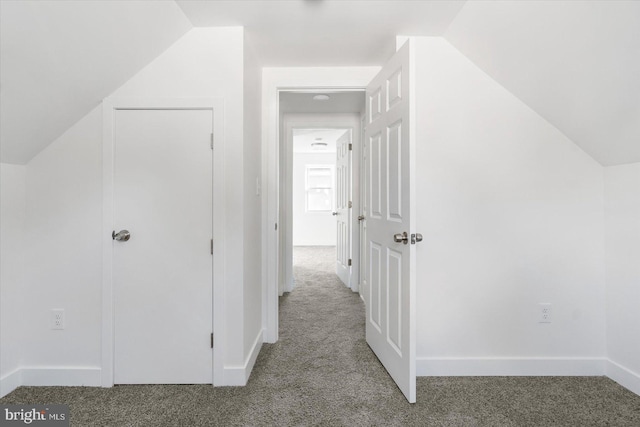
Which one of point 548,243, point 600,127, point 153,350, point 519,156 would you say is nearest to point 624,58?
point 600,127

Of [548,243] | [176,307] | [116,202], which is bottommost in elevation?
[176,307]

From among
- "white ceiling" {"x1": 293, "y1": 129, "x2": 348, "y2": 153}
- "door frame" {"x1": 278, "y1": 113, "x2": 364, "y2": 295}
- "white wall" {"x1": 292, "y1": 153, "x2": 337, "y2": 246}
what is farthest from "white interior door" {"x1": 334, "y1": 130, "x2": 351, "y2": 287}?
"white wall" {"x1": 292, "y1": 153, "x2": 337, "y2": 246}

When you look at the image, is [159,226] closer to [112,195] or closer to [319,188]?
[112,195]

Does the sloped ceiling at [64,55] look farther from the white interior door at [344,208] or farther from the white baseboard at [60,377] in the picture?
the white interior door at [344,208]

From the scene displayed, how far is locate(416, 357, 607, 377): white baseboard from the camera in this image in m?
2.26

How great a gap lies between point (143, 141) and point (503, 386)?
104 inches

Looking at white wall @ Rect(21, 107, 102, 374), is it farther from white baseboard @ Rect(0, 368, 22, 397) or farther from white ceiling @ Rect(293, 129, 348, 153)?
white ceiling @ Rect(293, 129, 348, 153)

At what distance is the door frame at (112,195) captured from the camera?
2.13 m

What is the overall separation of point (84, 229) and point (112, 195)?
276 millimetres

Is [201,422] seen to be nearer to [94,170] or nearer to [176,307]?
[176,307]

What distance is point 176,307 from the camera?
215cm

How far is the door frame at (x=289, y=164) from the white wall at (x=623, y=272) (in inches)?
101

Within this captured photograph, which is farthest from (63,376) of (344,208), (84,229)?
(344,208)

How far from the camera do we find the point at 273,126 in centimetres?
283
